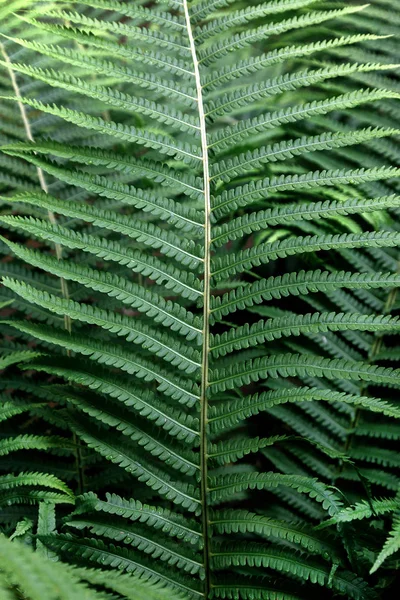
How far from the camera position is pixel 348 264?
125 centimetres

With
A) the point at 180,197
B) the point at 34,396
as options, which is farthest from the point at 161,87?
the point at 34,396

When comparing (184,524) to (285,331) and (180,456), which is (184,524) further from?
(285,331)

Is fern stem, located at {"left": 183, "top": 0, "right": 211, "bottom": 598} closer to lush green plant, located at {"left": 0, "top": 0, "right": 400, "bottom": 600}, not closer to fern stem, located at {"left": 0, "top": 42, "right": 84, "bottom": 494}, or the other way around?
lush green plant, located at {"left": 0, "top": 0, "right": 400, "bottom": 600}

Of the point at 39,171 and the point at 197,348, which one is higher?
the point at 39,171

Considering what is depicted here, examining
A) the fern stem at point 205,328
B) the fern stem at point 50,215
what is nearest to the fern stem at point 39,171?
the fern stem at point 50,215

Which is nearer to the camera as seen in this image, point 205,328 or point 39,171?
point 205,328

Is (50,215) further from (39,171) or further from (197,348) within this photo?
(197,348)

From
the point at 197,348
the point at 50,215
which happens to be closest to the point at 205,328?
the point at 197,348

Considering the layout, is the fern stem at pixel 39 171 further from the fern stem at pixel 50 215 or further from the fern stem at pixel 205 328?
the fern stem at pixel 205 328

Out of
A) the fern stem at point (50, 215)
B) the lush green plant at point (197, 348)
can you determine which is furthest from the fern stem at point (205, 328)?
the fern stem at point (50, 215)

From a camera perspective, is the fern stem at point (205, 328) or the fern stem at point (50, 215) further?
the fern stem at point (50, 215)

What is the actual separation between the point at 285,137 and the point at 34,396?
2.67 ft

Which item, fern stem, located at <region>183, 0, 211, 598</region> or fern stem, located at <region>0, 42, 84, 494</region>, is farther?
fern stem, located at <region>0, 42, 84, 494</region>

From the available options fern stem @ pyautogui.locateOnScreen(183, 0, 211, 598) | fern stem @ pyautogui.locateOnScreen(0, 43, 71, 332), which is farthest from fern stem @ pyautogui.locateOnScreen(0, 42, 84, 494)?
fern stem @ pyautogui.locateOnScreen(183, 0, 211, 598)
